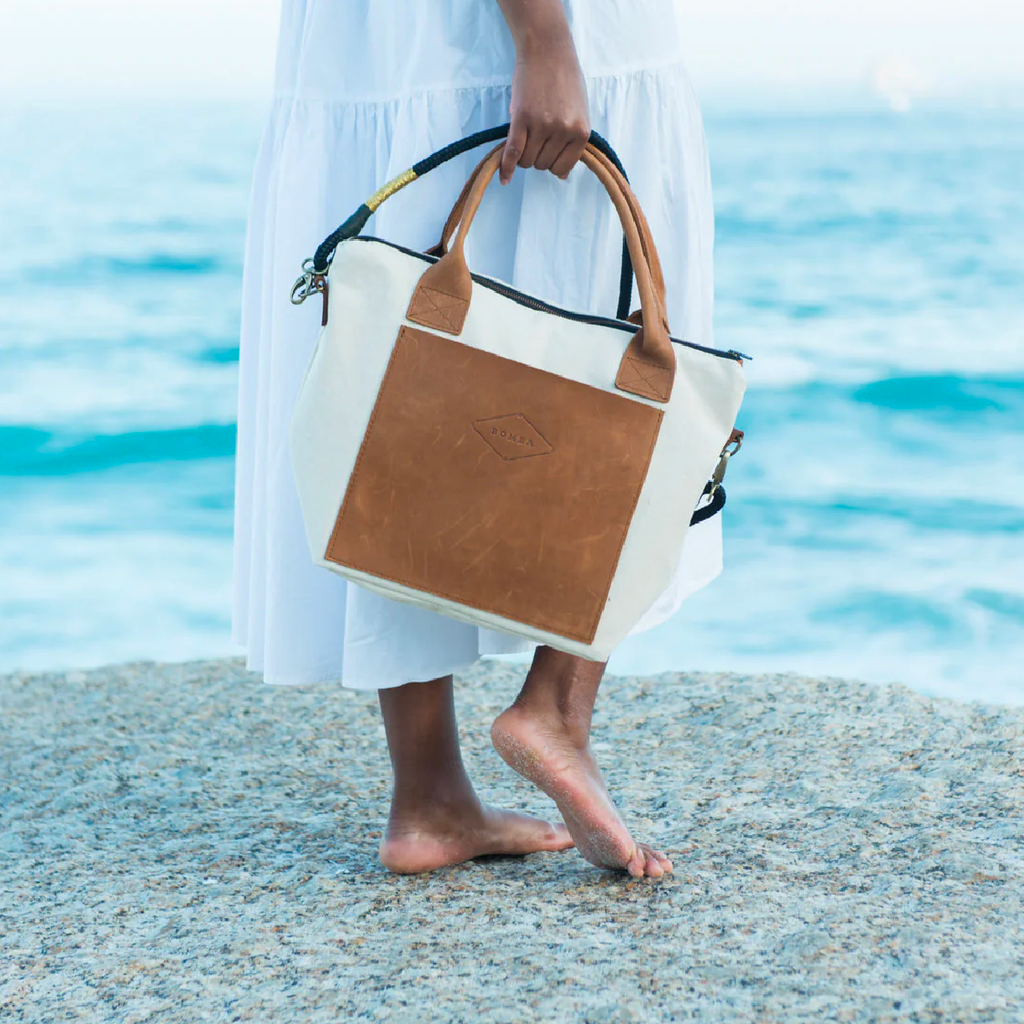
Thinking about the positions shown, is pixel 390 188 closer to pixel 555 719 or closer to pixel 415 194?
pixel 415 194

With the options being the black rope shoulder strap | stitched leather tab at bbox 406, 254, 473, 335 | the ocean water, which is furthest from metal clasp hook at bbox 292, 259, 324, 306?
the ocean water

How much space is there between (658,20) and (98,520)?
22.2 feet

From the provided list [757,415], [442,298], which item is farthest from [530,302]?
[757,415]

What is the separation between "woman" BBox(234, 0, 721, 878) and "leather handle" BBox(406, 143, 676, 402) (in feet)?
0.19

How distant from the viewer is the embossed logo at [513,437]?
1461 mm

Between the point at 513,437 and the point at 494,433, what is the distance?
0.9 inches

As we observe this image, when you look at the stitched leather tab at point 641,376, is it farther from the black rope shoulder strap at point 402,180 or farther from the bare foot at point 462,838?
the bare foot at point 462,838

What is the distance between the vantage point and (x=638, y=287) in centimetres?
148

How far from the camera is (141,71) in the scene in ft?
73.8

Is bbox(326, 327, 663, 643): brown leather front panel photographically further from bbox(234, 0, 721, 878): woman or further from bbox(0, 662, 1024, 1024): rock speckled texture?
bbox(0, 662, 1024, 1024): rock speckled texture

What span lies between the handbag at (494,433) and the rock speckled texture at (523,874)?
Result: 41 cm

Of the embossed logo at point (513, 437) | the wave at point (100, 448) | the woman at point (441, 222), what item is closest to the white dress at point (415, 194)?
the woman at point (441, 222)

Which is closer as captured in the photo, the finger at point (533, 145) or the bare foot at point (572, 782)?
the finger at point (533, 145)

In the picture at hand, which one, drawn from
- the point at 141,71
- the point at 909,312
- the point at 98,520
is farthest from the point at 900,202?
the point at 141,71
